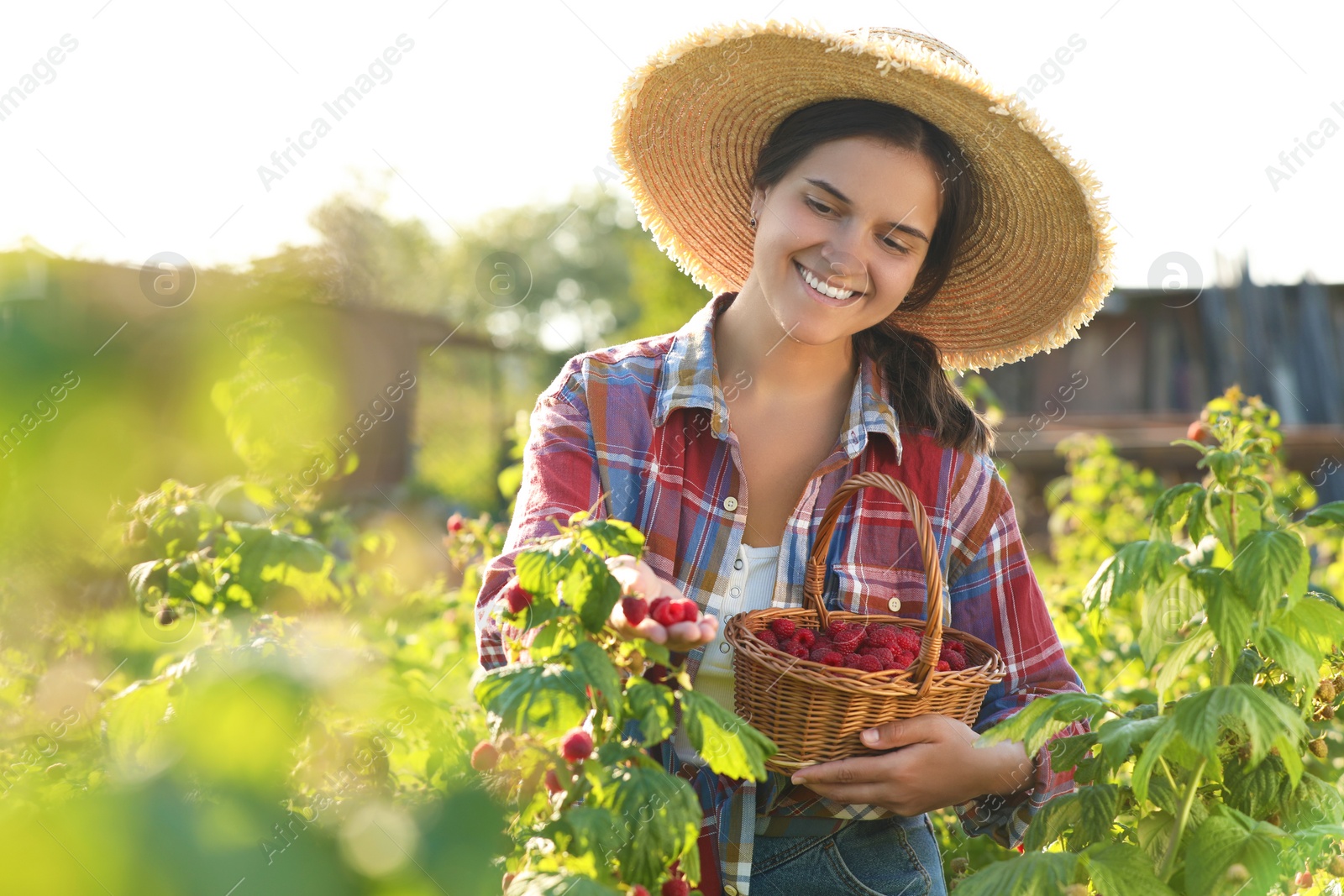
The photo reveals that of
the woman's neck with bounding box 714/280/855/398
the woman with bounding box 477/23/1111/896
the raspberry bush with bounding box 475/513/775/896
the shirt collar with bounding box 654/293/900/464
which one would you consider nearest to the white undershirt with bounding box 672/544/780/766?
the woman with bounding box 477/23/1111/896

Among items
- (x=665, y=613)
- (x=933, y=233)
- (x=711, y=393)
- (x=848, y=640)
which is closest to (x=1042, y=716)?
(x=848, y=640)

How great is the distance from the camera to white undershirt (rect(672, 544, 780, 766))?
1853mm

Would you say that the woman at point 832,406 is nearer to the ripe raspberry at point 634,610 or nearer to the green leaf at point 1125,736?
the green leaf at point 1125,736

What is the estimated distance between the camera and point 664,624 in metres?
1.24

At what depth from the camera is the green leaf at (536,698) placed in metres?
1.07

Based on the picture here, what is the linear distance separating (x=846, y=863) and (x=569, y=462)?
2.63 feet

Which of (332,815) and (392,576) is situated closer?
(332,815)

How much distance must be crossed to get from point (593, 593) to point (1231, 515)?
2.90 feet

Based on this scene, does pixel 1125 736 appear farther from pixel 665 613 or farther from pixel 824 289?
pixel 824 289

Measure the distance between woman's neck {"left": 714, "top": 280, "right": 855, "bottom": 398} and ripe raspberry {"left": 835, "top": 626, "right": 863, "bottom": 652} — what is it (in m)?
0.59

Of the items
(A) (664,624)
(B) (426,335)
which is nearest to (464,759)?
(A) (664,624)

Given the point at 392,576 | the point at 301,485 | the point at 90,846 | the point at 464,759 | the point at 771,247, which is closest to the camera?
the point at 90,846

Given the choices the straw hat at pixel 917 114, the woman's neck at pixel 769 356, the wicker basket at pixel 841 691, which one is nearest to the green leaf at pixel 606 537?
the wicker basket at pixel 841 691

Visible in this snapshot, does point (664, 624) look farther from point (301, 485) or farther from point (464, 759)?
point (301, 485)
